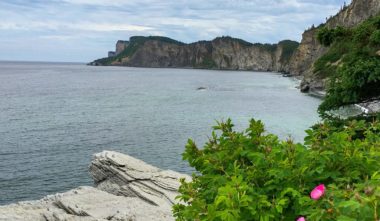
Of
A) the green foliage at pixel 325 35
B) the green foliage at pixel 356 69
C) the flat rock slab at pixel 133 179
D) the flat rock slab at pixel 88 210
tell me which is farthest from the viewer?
the flat rock slab at pixel 133 179

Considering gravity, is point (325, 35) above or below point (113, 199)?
above

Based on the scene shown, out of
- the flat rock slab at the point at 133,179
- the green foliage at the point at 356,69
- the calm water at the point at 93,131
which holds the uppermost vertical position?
the green foliage at the point at 356,69

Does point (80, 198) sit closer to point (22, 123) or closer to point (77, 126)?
point (77, 126)

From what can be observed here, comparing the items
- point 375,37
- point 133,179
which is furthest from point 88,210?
point 375,37

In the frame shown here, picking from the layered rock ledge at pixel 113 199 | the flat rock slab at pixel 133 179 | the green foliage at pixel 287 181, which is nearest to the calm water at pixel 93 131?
the flat rock slab at pixel 133 179

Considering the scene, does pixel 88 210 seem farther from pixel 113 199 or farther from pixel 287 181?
pixel 287 181

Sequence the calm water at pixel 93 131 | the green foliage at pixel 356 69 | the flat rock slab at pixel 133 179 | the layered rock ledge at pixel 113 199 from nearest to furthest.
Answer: the green foliage at pixel 356 69 < the layered rock ledge at pixel 113 199 < the flat rock slab at pixel 133 179 < the calm water at pixel 93 131

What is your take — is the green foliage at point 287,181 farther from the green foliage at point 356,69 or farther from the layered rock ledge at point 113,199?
the layered rock ledge at point 113,199

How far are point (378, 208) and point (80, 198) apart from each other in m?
18.6

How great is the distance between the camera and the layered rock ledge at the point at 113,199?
18.5m

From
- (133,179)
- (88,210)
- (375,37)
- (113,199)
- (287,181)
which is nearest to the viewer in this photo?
(287,181)

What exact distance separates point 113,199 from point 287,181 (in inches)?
631

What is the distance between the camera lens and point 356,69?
668 inches

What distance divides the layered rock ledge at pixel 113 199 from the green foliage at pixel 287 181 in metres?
10.6
